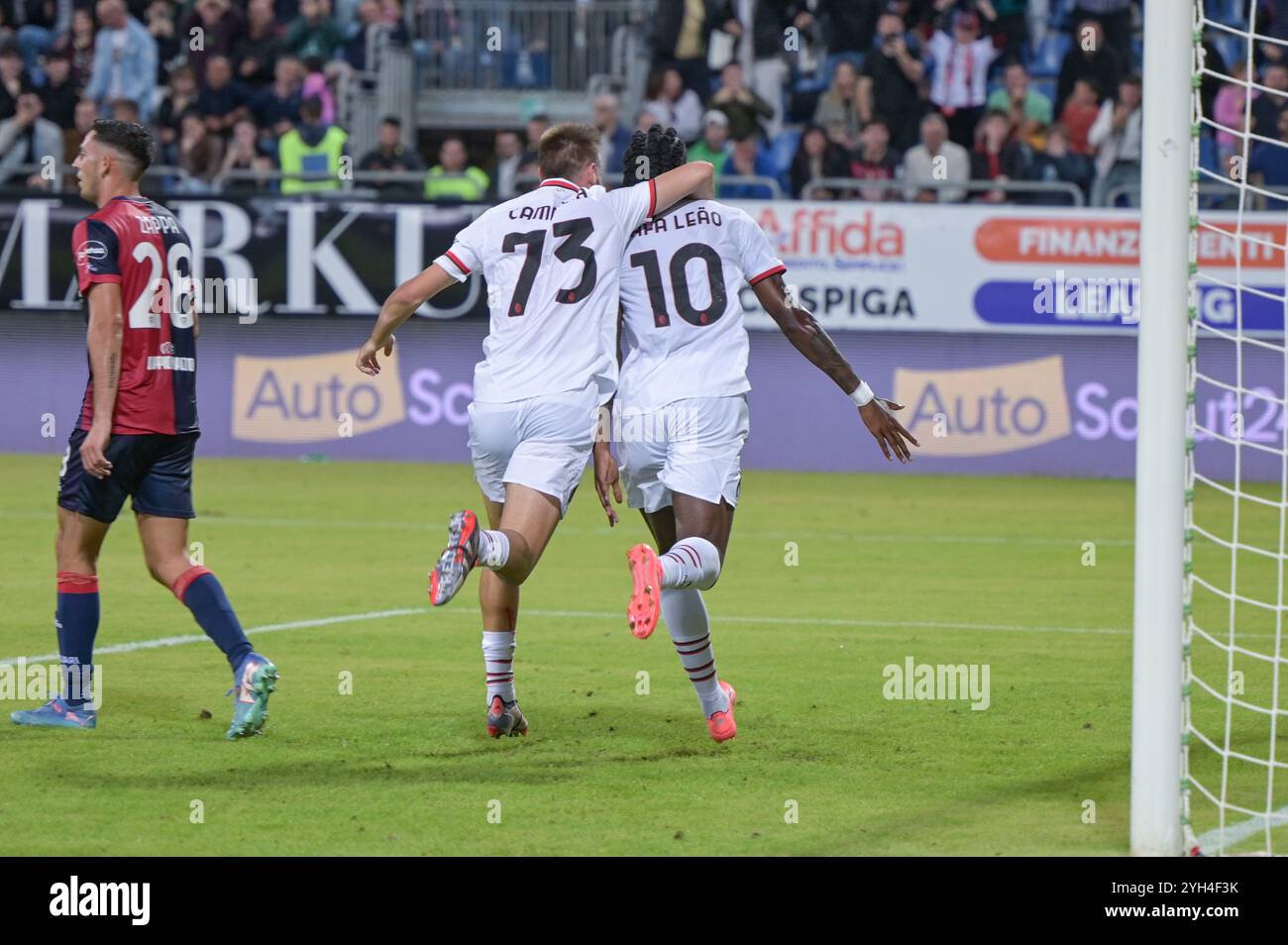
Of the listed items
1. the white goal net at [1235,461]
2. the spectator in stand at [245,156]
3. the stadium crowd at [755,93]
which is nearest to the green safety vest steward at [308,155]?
the stadium crowd at [755,93]

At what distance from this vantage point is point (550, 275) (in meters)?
6.57

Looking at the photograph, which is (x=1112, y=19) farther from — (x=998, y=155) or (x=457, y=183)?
(x=457, y=183)

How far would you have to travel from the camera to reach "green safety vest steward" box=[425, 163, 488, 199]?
19.1 meters

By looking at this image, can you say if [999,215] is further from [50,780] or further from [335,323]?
[50,780]

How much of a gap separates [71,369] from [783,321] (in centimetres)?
1388

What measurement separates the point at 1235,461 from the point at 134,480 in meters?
5.09

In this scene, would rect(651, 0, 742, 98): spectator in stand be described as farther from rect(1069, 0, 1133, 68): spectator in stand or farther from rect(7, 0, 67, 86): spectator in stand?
rect(7, 0, 67, 86): spectator in stand

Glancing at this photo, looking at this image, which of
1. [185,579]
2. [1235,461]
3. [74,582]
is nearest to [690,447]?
[185,579]

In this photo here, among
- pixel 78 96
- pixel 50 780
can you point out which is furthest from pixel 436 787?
pixel 78 96

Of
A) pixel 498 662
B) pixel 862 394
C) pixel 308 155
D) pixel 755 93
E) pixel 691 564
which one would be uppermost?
pixel 755 93

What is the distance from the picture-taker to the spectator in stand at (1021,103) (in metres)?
20.1

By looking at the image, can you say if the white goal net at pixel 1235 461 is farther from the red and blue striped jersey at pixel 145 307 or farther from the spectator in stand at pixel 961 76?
the red and blue striped jersey at pixel 145 307

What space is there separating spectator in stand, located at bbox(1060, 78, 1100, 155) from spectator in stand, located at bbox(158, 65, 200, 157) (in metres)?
9.87

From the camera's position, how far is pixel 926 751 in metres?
6.73
